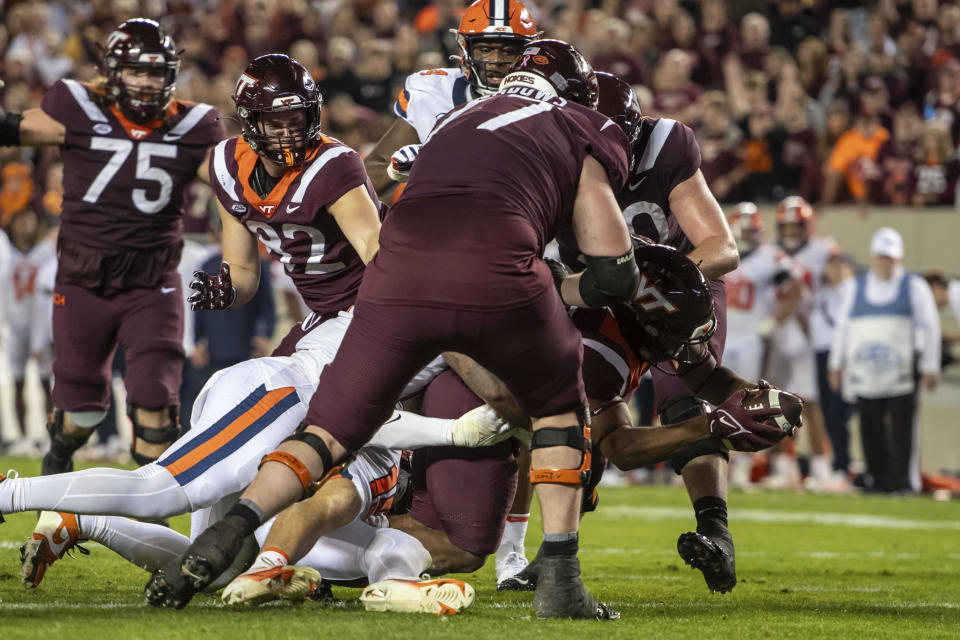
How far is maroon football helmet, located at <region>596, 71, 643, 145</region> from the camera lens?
4.95 metres

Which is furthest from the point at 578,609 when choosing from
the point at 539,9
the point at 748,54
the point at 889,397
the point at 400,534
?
the point at 539,9

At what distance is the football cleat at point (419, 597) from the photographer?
→ 409 cm

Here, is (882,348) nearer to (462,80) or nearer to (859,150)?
(859,150)

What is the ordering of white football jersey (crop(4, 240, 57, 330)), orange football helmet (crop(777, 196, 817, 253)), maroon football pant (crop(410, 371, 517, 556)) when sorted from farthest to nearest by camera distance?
white football jersey (crop(4, 240, 57, 330))
orange football helmet (crop(777, 196, 817, 253))
maroon football pant (crop(410, 371, 517, 556))

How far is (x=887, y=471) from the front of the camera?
11.1m

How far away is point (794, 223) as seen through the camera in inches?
456

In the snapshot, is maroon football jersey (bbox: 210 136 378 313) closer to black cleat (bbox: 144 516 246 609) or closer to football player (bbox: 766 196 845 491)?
black cleat (bbox: 144 516 246 609)

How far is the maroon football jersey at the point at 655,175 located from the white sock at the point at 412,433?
1119mm

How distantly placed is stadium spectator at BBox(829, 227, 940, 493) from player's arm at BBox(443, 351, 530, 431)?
7.30 metres

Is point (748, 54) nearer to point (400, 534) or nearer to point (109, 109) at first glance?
point (109, 109)

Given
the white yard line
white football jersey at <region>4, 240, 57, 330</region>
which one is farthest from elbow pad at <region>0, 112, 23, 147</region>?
white football jersey at <region>4, 240, 57, 330</region>

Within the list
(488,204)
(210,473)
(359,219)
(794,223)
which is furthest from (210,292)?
(794,223)

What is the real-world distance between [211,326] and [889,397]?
559cm

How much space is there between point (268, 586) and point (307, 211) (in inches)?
57.7
